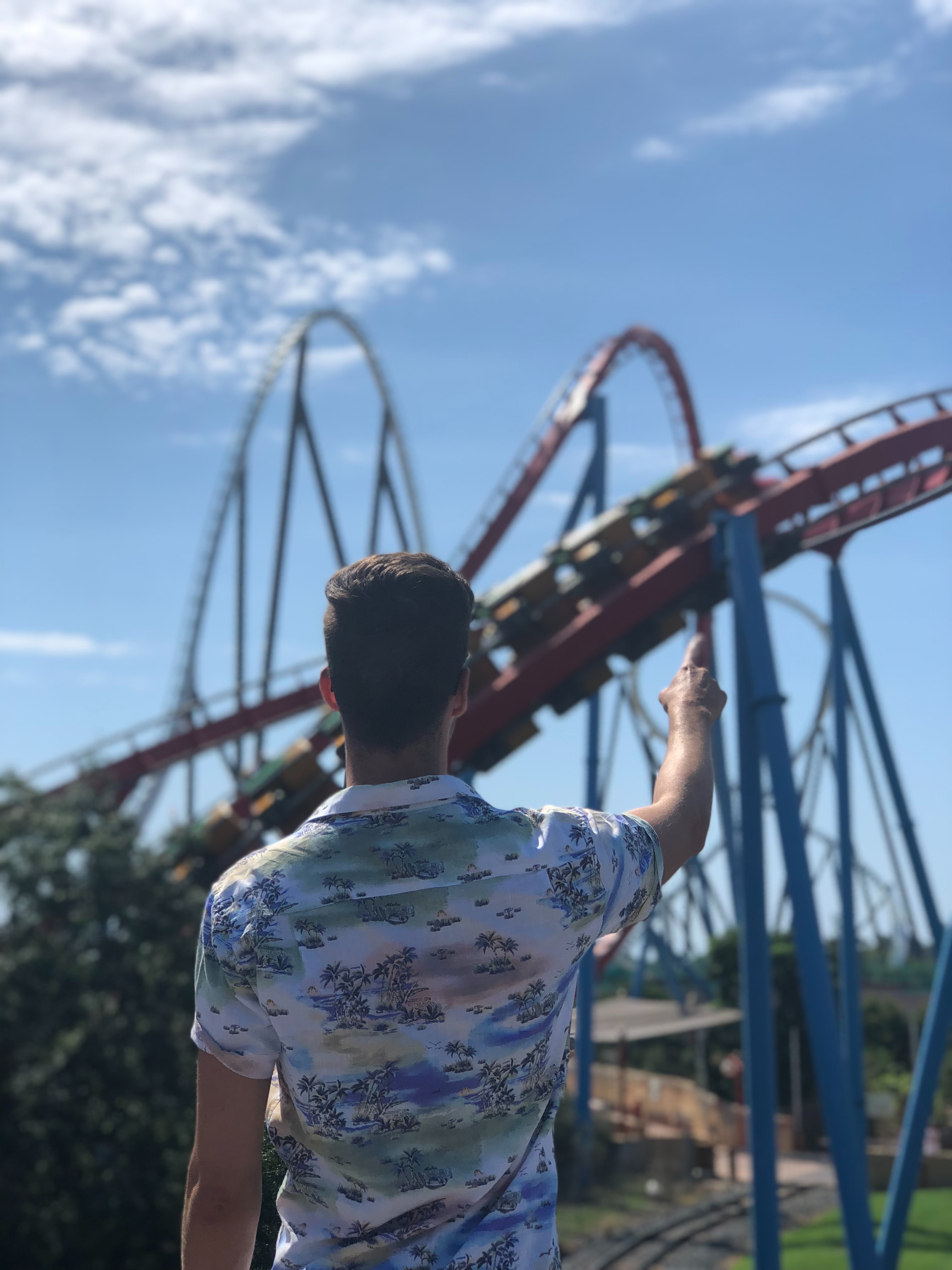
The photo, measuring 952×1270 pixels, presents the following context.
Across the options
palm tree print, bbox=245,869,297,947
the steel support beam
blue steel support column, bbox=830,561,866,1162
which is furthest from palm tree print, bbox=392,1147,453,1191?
the steel support beam

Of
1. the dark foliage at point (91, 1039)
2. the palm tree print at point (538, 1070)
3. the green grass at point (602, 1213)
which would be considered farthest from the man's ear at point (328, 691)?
the green grass at point (602, 1213)

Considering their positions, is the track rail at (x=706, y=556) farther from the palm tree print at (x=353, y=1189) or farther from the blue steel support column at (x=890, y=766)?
the palm tree print at (x=353, y=1189)

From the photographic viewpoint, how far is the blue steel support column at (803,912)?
6.23 meters

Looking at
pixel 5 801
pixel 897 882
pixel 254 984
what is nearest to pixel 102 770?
pixel 5 801

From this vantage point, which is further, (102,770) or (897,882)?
(897,882)

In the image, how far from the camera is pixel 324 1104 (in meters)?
1.00

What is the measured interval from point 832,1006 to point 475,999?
6081mm

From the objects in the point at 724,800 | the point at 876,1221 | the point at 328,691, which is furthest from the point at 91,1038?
the point at 328,691

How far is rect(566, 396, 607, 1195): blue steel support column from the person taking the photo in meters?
10.4

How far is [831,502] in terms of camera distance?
28.7ft

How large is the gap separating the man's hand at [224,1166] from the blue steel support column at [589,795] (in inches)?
352

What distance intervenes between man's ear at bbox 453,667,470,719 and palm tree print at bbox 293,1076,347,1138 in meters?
0.34

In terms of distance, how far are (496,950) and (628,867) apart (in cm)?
15

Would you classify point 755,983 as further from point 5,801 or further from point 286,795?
point 5,801
